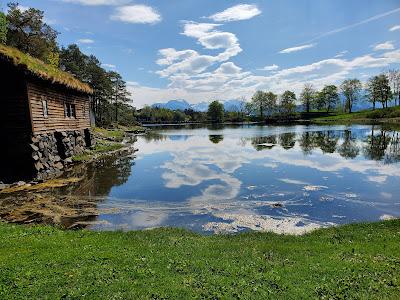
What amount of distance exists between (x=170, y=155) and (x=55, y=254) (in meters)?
36.3

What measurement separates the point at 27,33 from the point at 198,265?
206 ft

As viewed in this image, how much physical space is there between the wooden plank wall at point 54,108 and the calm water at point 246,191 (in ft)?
21.1

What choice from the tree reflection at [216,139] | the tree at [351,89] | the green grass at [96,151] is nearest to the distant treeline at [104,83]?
the tree at [351,89]

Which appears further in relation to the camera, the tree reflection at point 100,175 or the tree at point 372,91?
the tree at point 372,91

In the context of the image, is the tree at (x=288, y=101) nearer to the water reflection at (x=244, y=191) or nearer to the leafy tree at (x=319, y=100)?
the leafy tree at (x=319, y=100)

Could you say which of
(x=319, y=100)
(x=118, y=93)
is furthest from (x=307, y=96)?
(x=118, y=93)

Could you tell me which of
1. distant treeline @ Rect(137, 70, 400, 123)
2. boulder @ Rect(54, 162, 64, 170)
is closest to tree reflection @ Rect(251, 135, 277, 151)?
boulder @ Rect(54, 162, 64, 170)

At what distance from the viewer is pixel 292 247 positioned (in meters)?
13.4

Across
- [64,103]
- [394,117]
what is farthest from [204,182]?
[394,117]

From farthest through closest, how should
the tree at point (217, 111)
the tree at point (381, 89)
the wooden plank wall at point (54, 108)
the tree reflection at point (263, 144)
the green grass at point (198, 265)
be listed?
1. the tree at point (217, 111)
2. the tree at point (381, 89)
3. the tree reflection at point (263, 144)
4. the wooden plank wall at point (54, 108)
5. the green grass at point (198, 265)

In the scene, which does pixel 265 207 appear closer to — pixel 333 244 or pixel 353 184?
pixel 333 244

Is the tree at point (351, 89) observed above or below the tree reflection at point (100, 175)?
above

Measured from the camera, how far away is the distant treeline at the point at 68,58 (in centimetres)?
5697

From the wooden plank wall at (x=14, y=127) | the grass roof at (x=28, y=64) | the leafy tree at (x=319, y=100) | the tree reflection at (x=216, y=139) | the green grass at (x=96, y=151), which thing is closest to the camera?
the grass roof at (x=28, y=64)
